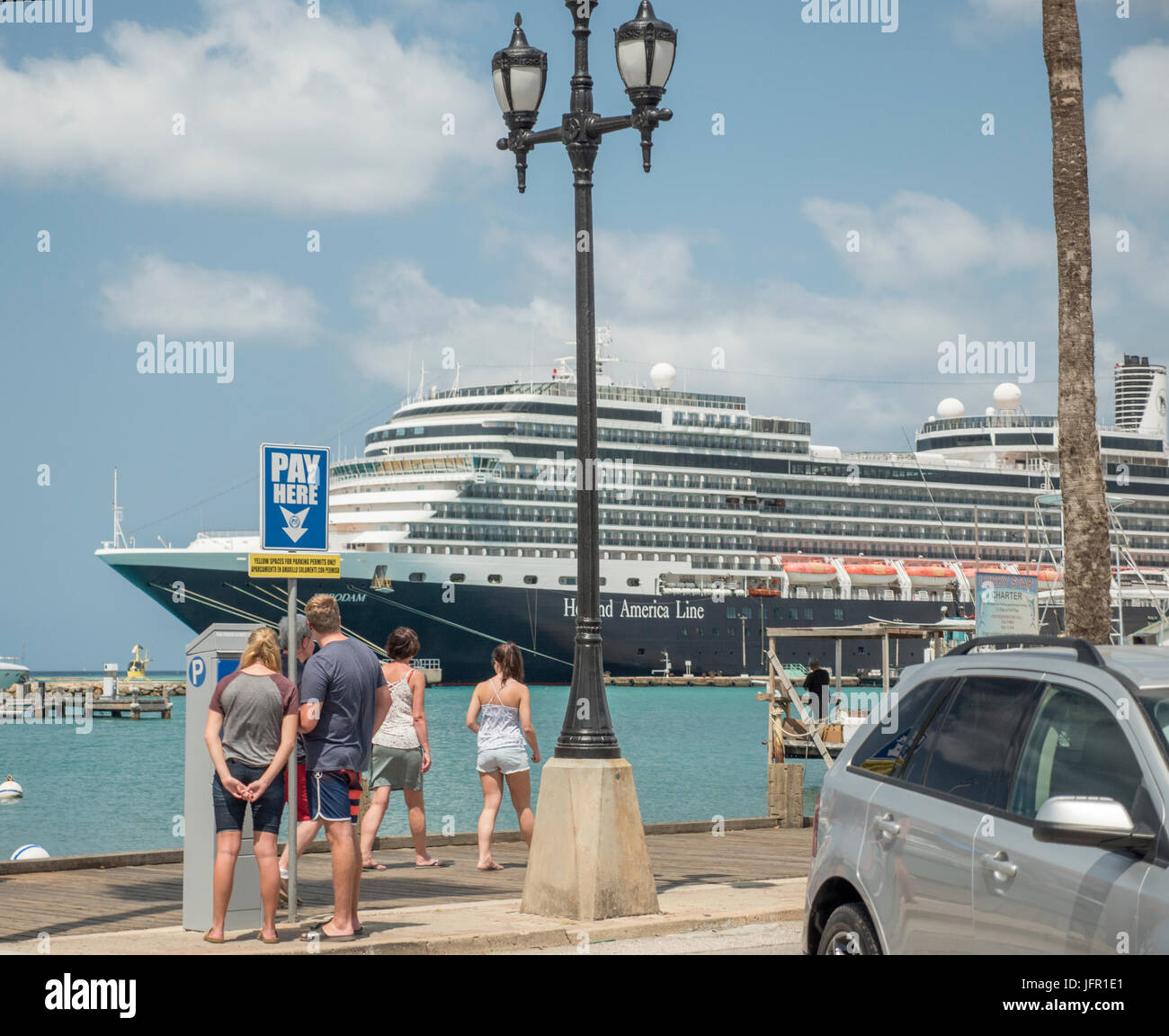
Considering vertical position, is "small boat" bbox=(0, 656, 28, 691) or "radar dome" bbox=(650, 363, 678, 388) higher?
"radar dome" bbox=(650, 363, 678, 388)

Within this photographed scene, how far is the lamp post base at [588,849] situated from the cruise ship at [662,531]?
59.0 metres

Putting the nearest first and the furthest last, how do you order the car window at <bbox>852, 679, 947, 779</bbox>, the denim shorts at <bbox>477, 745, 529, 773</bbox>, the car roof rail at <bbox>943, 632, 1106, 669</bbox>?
the car roof rail at <bbox>943, 632, 1106, 669</bbox> → the car window at <bbox>852, 679, 947, 779</bbox> → the denim shorts at <bbox>477, 745, 529, 773</bbox>

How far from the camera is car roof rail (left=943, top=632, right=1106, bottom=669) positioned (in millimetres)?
4676

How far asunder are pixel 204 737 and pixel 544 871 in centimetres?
233

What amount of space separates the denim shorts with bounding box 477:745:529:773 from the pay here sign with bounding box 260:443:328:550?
355 cm

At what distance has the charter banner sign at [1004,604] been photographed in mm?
13781

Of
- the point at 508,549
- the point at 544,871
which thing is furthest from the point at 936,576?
the point at 544,871

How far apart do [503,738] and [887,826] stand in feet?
21.9

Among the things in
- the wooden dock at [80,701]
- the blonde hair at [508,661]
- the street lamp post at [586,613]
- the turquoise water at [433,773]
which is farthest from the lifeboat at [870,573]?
the street lamp post at [586,613]

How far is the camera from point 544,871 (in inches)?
364

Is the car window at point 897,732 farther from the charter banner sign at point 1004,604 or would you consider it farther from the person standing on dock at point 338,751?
the charter banner sign at point 1004,604

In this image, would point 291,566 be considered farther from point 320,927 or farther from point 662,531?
point 662,531

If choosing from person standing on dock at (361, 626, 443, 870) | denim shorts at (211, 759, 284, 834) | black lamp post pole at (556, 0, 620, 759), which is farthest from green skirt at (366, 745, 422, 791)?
denim shorts at (211, 759, 284, 834)

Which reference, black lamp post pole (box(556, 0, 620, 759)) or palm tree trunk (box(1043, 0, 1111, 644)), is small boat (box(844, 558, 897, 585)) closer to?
palm tree trunk (box(1043, 0, 1111, 644))
